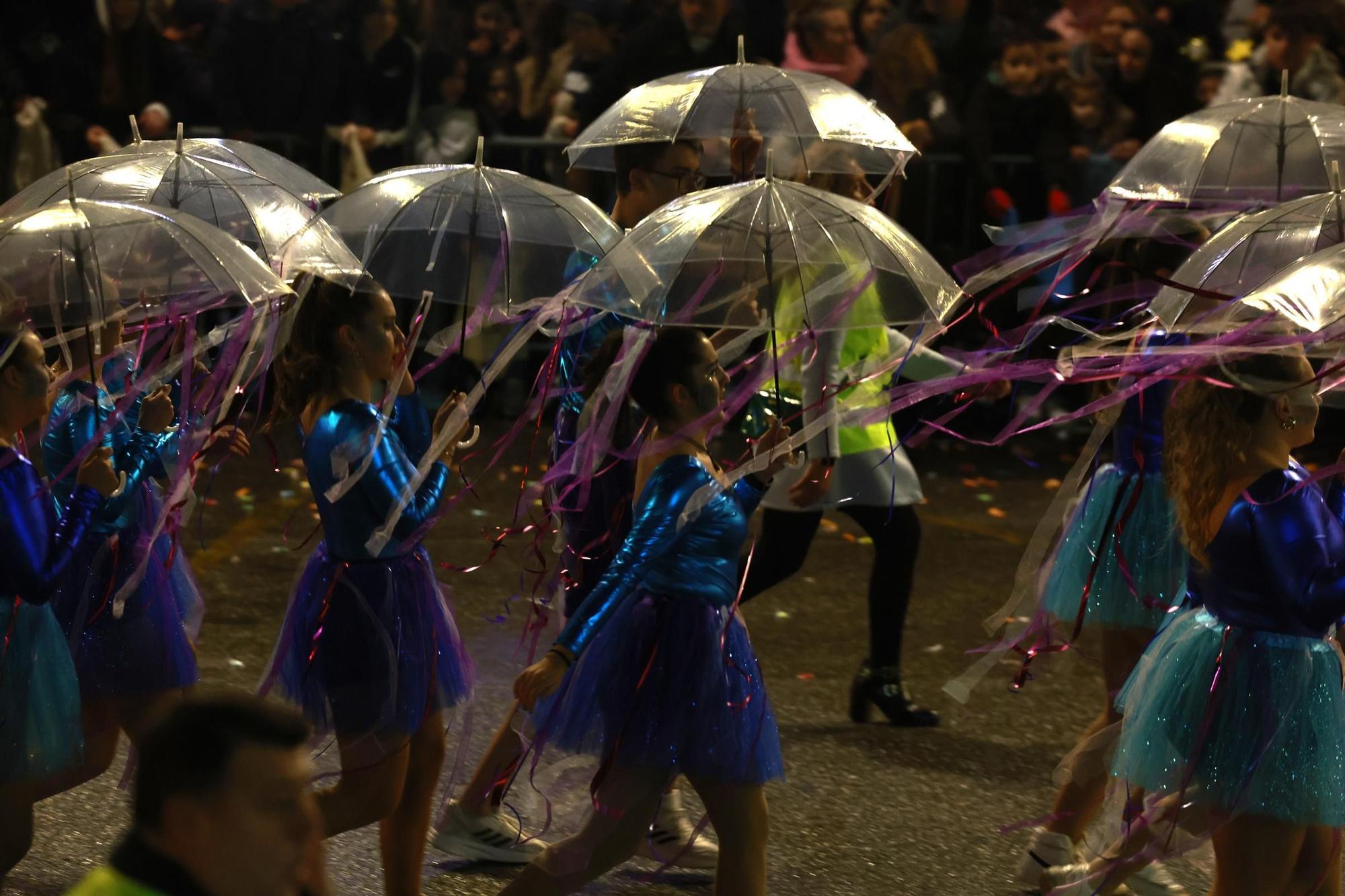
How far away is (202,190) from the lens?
14.7 feet

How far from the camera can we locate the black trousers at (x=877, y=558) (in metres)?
5.39

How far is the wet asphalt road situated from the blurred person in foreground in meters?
1.71

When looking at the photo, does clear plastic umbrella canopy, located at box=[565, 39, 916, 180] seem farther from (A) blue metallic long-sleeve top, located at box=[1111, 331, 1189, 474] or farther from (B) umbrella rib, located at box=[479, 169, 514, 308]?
(A) blue metallic long-sleeve top, located at box=[1111, 331, 1189, 474]

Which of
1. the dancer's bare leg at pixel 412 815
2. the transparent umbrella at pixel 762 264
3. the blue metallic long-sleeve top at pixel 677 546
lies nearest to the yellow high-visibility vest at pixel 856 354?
the transparent umbrella at pixel 762 264

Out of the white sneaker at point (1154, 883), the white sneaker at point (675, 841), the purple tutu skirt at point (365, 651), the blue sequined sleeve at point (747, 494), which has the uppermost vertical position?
the blue sequined sleeve at point (747, 494)

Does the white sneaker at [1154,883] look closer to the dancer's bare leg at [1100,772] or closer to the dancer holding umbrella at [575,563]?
the dancer's bare leg at [1100,772]

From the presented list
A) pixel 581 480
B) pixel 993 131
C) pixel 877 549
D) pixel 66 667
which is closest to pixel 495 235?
pixel 581 480

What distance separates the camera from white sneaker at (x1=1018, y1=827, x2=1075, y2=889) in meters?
4.16

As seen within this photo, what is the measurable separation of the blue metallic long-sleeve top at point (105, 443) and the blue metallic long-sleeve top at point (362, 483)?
0.46 metres

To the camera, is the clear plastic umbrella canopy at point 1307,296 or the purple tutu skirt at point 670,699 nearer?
the clear plastic umbrella canopy at point 1307,296

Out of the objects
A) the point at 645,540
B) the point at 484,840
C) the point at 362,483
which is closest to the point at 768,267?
the point at 645,540

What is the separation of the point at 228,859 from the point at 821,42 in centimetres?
927

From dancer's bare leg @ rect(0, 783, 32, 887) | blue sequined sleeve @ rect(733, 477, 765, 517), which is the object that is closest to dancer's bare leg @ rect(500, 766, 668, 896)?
blue sequined sleeve @ rect(733, 477, 765, 517)

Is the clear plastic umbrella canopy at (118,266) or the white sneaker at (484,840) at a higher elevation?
the clear plastic umbrella canopy at (118,266)
